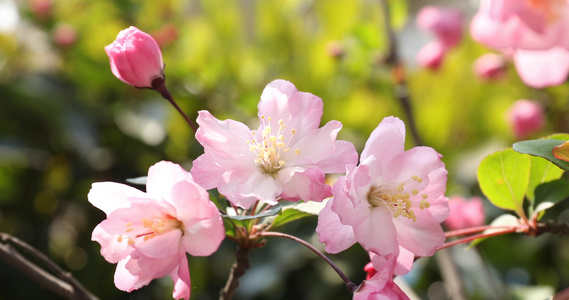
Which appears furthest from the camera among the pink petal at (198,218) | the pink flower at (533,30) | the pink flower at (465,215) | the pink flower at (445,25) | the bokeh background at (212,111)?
the pink flower at (445,25)

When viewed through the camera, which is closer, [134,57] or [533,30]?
[134,57]

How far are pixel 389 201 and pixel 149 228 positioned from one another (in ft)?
0.65

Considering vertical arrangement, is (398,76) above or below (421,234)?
below

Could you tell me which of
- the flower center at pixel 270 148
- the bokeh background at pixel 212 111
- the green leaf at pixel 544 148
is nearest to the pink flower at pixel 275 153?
the flower center at pixel 270 148

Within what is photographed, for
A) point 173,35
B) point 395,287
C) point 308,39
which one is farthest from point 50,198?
point 395,287

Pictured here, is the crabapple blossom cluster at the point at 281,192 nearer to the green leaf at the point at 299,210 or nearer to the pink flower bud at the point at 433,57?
the green leaf at the point at 299,210

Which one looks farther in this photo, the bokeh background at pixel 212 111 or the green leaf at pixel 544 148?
the bokeh background at pixel 212 111

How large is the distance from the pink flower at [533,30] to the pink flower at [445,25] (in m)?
0.53

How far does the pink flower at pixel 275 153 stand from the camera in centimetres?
48

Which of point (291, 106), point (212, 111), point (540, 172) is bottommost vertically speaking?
point (212, 111)

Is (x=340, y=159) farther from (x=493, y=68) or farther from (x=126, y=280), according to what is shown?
(x=493, y=68)

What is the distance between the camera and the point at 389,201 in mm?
492

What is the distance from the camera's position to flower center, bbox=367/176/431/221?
1.59ft

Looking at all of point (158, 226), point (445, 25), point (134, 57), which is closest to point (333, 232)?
point (158, 226)
